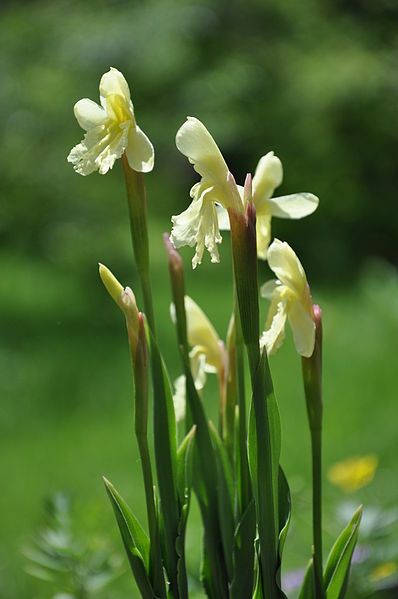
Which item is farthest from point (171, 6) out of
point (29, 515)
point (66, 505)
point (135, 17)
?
point (66, 505)

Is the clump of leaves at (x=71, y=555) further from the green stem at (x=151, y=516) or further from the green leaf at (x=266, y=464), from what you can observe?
the green leaf at (x=266, y=464)

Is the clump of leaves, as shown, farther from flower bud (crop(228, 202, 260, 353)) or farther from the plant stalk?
flower bud (crop(228, 202, 260, 353))

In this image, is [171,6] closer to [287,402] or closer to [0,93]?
[0,93]

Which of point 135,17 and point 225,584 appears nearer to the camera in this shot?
point 225,584

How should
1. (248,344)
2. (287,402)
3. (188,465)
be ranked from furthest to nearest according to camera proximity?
(287,402), (188,465), (248,344)

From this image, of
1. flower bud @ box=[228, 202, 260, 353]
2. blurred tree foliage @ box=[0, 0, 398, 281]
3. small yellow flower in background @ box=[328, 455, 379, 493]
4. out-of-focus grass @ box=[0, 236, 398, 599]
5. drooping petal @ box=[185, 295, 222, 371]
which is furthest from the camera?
blurred tree foliage @ box=[0, 0, 398, 281]

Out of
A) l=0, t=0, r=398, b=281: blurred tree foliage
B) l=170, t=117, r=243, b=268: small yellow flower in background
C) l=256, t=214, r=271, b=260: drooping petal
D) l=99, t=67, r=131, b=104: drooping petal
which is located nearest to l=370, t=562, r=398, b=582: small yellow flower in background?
l=256, t=214, r=271, b=260: drooping petal

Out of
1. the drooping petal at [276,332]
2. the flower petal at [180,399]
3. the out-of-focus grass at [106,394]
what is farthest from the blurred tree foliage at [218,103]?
the drooping petal at [276,332]
